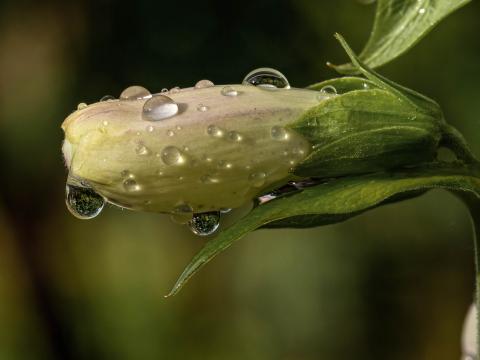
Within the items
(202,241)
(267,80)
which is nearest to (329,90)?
(267,80)

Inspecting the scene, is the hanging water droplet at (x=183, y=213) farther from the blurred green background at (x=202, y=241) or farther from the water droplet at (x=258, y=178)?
the blurred green background at (x=202, y=241)

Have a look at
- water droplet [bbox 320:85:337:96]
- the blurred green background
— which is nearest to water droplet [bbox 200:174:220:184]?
water droplet [bbox 320:85:337:96]

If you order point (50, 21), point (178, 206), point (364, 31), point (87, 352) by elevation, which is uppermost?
point (178, 206)

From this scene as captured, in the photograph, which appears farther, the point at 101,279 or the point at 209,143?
the point at 101,279

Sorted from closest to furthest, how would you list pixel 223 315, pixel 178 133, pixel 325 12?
pixel 178 133, pixel 325 12, pixel 223 315

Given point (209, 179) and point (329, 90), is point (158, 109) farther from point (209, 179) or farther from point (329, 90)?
point (329, 90)

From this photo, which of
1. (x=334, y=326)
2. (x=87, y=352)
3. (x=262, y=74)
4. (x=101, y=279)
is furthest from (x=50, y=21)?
(x=262, y=74)

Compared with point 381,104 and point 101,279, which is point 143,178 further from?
point 101,279
